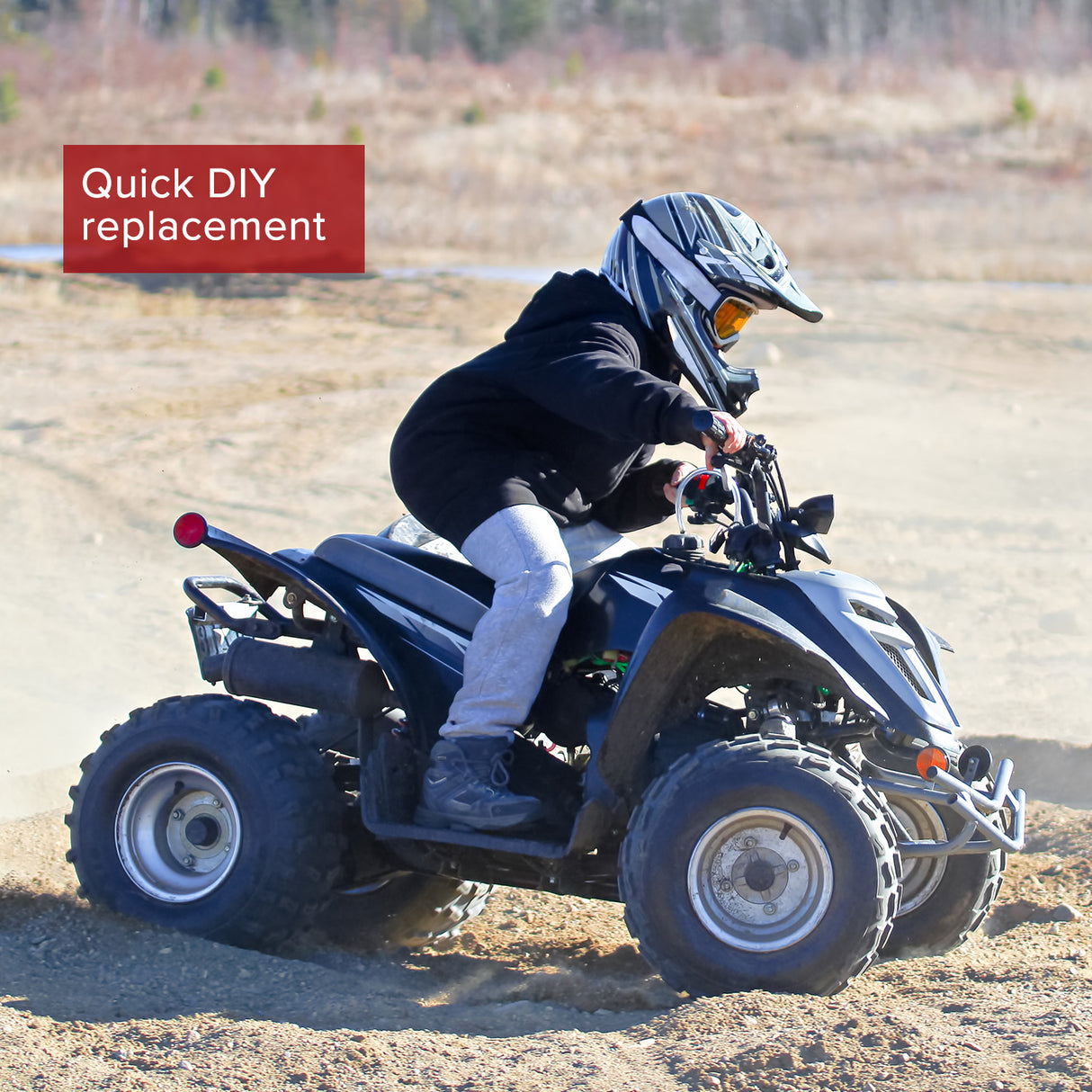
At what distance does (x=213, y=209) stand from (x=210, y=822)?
1155 inches

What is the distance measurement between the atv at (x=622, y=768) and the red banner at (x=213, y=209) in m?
18.6

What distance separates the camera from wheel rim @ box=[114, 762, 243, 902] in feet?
15.5


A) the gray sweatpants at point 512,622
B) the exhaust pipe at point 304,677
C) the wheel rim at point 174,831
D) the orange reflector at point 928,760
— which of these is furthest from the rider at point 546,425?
the orange reflector at point 928,760

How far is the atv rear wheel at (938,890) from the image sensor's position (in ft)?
14.9

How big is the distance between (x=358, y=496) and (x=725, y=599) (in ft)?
27.9

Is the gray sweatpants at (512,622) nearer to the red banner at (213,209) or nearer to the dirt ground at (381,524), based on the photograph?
the dirt ground at (381,524)

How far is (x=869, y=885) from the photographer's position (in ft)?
12.9

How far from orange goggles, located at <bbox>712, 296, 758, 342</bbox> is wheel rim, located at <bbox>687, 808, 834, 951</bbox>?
1405mm

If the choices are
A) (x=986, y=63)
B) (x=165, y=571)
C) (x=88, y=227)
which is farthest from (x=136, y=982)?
(x=986, y=63)

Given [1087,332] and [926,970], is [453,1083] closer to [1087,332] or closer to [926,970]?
[926,970]

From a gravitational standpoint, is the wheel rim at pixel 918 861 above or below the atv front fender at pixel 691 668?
below

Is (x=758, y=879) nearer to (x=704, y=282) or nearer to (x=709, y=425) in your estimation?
(x=709, y=425)

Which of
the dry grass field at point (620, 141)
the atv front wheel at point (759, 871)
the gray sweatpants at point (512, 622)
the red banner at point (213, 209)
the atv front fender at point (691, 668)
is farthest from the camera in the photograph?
the dry grass field at point (620, 141)

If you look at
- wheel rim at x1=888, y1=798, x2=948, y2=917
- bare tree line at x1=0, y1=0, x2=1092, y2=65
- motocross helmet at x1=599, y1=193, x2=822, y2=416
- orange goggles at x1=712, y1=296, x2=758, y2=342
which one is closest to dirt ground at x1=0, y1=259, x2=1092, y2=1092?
wheel rim at x1=888, y1=798, x2=948, y2=917
